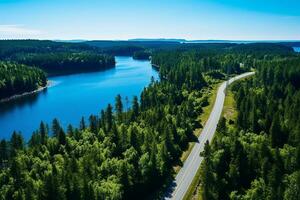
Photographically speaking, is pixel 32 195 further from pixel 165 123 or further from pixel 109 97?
pixel 109 97

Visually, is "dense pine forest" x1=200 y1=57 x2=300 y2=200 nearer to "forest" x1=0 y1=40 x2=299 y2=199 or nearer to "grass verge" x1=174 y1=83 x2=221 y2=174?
"forest" x1=0 y1=40 x2=299 y2=199

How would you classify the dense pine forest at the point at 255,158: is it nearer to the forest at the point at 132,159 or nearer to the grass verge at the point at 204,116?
the forest at the point at 132,159

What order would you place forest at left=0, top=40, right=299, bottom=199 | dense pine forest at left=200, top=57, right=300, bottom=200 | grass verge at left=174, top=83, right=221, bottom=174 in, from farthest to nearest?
grass verge at left=174, top=83, right=221, bottom=174 → dense pine forest at left=200, top=57, right=300, bottom=200 → forest at left=0, top=40, right=299, bottom=199

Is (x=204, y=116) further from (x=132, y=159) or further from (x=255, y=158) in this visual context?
(x=132, y=159)

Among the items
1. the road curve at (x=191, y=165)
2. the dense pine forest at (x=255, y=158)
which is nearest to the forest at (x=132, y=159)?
the dense pine forest at (x=255, y=158)

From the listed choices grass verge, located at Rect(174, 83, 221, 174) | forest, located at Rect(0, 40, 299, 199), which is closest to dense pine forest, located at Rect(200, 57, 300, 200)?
forest, located at Rect(0, 40, 299, 199)

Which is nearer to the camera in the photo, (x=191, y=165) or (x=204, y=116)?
(x=191, y=165)

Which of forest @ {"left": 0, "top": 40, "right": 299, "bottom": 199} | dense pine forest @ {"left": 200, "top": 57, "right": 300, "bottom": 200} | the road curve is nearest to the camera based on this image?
forest @ {"left": 0, "top": 40, "right": 299, "bottom": 199}

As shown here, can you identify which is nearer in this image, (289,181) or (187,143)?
(289,181)

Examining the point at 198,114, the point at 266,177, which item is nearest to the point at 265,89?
the point at 198,114

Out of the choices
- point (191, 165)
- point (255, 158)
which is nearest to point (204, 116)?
point (191, 165)

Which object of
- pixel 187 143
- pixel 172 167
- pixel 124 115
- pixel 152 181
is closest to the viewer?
pixel 152 181
